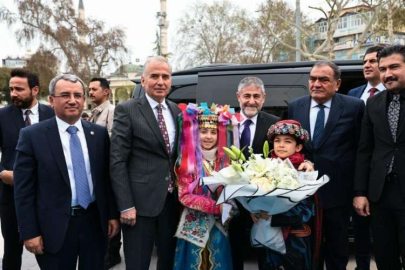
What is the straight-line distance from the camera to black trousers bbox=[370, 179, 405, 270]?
2.70m

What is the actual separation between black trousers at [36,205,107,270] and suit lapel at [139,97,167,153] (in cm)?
69

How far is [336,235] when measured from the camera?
3039 millimetres

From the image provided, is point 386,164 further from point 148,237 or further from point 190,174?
point 148,237

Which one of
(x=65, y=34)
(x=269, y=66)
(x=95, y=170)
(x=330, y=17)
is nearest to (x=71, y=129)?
(x=95, y=170)

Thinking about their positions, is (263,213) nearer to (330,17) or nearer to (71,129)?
(71,129)

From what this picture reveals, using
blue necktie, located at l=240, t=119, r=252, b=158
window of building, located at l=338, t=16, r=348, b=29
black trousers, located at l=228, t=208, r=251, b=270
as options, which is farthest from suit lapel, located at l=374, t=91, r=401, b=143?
window of building, located at l=338, t=16, r=348, b=29

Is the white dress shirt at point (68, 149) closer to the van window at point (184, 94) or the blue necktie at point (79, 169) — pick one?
the blue necktie at point (79, 169)

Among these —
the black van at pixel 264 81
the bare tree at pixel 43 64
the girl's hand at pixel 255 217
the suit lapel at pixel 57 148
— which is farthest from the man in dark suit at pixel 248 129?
the bare tree at pixel 43 64

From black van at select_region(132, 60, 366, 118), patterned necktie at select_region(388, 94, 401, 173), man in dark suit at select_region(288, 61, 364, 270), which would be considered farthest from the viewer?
black van at select_region(132, 60, 366, 118)

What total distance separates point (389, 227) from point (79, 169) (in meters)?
2.30

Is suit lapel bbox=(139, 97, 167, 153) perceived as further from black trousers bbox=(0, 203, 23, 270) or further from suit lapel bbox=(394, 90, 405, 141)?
suit lapel bbox=(394, 90, 405, 141)

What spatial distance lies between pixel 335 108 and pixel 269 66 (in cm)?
167

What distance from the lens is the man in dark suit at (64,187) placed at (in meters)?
2.50

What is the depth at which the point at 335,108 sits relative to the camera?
10.2ft
